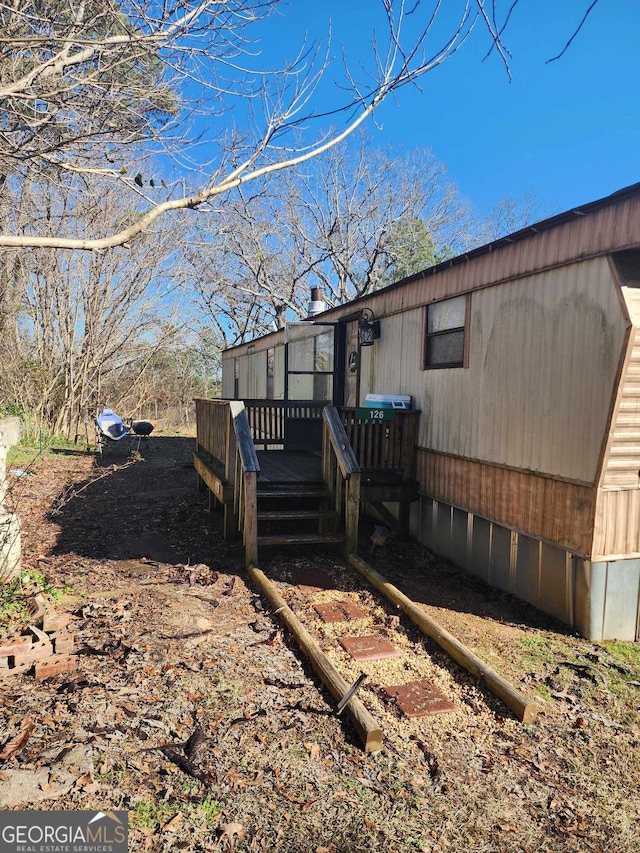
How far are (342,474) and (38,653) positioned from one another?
3528 millimetres

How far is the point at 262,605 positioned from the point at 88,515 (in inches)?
173

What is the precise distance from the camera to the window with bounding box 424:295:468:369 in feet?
20.5

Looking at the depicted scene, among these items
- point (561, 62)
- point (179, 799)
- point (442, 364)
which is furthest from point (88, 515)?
point (561, 62)

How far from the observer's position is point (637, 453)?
434 centimetres

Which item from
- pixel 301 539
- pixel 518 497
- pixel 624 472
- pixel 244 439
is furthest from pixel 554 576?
pixel 244 439

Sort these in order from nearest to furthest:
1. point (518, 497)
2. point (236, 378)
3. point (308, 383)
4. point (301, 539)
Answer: point (518, 497) → point (301, 539) → point (308, 383) → point (236, 378)

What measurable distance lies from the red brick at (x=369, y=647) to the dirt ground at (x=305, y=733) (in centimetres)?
7

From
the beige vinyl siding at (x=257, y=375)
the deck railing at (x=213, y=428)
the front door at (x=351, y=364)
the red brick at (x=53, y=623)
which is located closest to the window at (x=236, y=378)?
the beige vinyl siding at (x=257, y=375)

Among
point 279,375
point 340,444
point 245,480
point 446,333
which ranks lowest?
point 245,480

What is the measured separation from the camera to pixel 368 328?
8328 millimetres

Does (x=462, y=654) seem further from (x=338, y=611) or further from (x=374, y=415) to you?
(x=374, y=415)

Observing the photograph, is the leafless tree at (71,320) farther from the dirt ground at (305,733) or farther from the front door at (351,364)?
the dirt ground at (305,733)

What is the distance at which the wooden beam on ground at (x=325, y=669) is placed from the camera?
2.95 m

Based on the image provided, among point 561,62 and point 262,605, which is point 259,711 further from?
point 561,62
